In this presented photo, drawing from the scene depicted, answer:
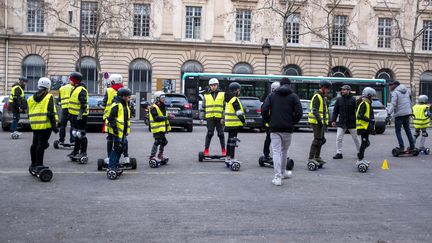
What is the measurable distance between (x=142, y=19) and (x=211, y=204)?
3807 cm

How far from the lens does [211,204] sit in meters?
8.06

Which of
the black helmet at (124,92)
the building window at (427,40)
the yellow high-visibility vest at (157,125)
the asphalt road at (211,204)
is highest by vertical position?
the building window at (427,40)

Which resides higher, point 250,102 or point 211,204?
point 250,102

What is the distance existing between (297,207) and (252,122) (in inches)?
659

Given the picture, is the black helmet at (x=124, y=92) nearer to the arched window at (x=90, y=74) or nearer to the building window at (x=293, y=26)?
the arched window at (x=90, y=74)

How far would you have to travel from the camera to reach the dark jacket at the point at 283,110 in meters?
10.0

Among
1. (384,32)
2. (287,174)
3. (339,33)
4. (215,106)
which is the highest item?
(384,32)

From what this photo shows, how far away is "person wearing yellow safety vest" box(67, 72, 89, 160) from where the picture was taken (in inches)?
481

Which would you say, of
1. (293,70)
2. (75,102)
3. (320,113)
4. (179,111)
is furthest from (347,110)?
(293,70)

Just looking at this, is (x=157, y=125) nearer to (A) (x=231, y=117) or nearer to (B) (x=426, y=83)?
(A) (x=231, y=117)

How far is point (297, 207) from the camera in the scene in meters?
8.01

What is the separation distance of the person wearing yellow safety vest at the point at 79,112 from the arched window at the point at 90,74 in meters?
32.2

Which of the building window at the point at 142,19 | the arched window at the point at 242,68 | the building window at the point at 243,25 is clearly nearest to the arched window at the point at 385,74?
the arched window at the point at 242,68

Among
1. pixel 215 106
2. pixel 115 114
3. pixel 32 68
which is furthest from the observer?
pixel 32 68
